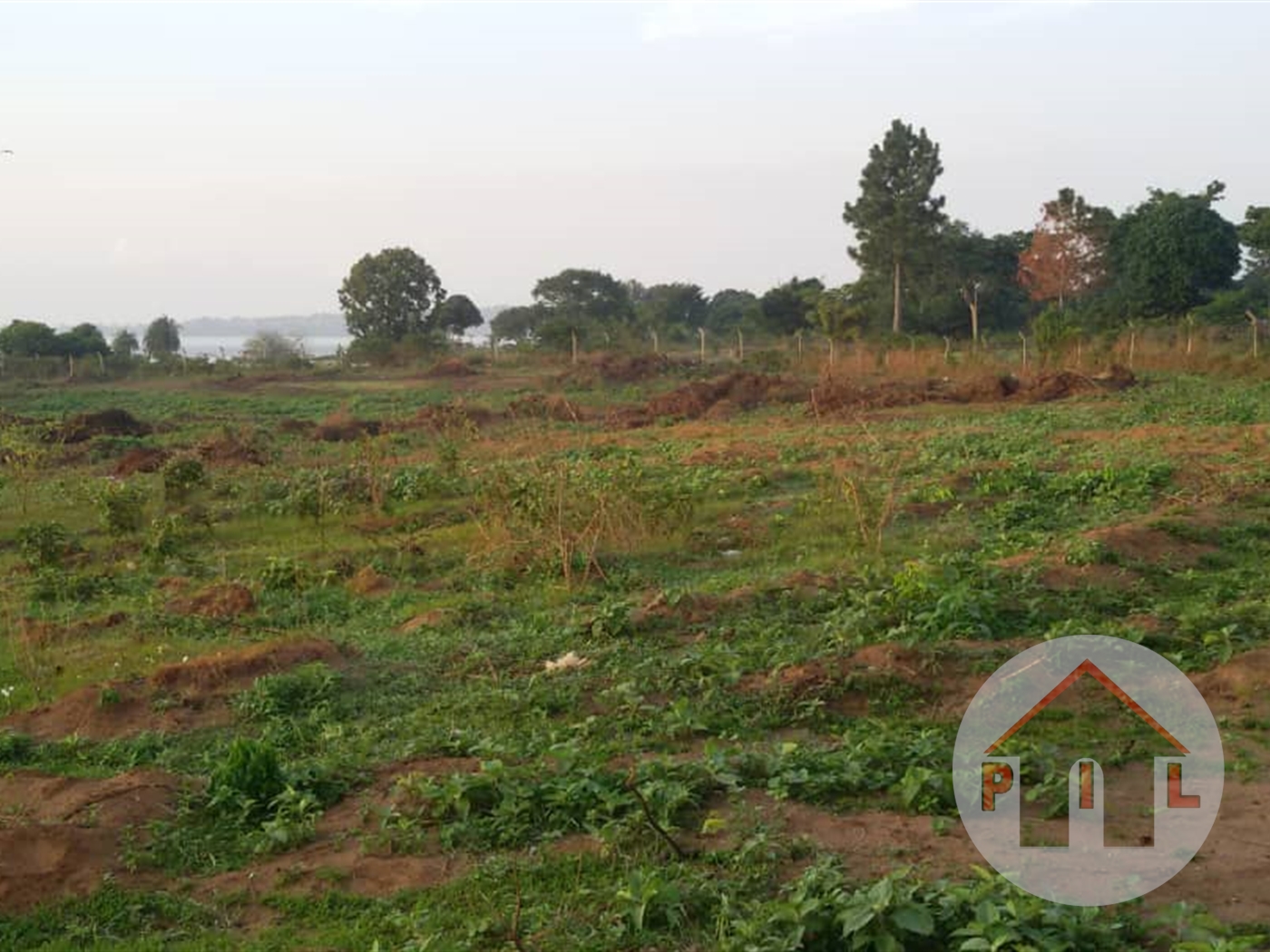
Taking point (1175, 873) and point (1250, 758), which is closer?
point (1175, 873)

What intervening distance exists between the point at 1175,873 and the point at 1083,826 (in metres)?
0.41

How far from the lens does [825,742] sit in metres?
5.08

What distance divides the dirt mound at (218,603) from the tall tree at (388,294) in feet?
127

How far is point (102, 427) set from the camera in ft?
64.3

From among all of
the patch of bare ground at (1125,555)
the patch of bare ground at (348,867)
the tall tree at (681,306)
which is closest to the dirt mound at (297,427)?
the patch of bare ground at (1125,555)

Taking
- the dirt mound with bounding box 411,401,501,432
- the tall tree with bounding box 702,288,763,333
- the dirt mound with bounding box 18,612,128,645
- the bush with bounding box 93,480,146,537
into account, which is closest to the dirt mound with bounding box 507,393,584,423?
the dirt mound with bounding box 411,401,501,432

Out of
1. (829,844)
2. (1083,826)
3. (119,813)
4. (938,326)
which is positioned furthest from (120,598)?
(938,326)

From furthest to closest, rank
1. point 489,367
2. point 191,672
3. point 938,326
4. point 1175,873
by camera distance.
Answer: point 938,326 → point 489,367 → point 191,672 → point 1175,873

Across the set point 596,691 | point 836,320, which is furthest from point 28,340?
point 596,691

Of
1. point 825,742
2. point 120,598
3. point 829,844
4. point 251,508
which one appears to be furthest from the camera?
point 251,508

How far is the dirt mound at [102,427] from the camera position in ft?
62.2

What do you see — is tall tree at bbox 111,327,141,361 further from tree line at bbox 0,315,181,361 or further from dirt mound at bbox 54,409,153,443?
dirt mound at bbox 54,409,153,443

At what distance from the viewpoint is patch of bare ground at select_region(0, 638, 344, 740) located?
583cm

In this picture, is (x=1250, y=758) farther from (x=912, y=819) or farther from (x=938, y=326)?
(x=938, y=326)
